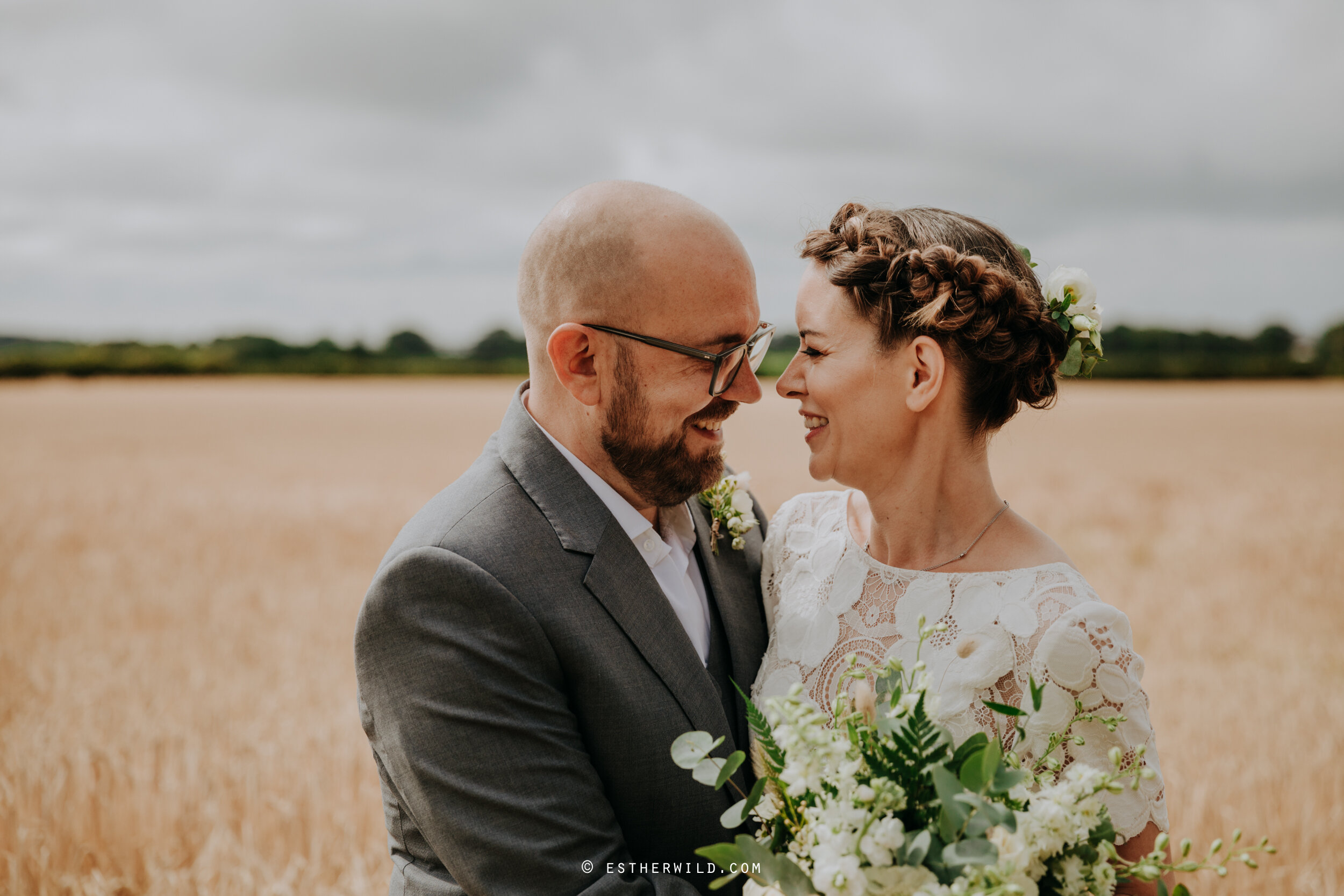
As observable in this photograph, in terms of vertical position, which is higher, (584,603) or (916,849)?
(584,603)

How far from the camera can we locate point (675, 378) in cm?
280

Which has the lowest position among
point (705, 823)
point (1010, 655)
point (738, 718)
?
point (705, 823)

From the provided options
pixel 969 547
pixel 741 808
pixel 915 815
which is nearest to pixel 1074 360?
pixel 969 547

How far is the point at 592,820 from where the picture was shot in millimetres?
2299

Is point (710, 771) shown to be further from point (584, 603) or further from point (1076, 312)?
point (1076, 312)

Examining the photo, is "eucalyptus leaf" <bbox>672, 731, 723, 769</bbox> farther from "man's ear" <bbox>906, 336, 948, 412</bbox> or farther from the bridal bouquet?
"man's ear" <bbox>906, 336, 948, 412</bbox>

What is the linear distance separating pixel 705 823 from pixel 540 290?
1723 mm

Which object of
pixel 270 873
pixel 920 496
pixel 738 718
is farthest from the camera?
pixel 270 873

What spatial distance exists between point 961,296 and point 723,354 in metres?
0.76

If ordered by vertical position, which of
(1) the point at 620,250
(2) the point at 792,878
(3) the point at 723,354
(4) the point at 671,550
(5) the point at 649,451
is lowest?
(2) the point at 792,878

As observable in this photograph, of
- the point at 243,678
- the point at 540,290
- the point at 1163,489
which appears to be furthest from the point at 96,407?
the point at 540,290

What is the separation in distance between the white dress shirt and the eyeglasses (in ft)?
1.36

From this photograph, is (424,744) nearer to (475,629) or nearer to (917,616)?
(475,629)

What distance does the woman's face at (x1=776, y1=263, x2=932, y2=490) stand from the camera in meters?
2.84
